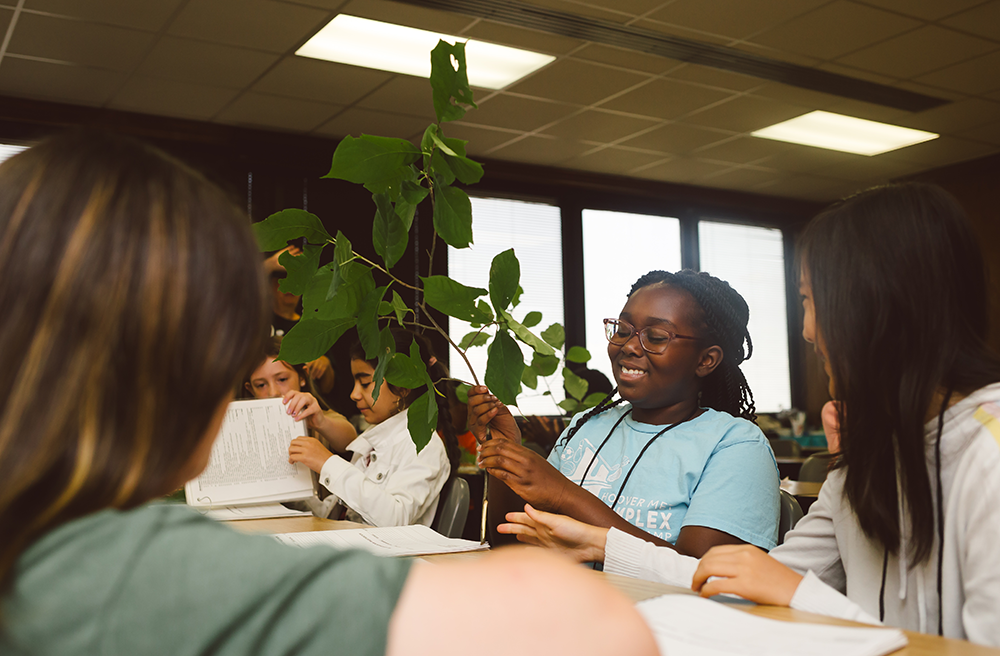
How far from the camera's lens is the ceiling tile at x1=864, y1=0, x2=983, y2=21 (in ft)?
12.7

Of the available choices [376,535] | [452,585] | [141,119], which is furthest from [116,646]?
[141,119]

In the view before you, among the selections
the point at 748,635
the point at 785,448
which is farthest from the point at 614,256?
the point at 748,635

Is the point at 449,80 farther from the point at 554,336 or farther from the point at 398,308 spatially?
the point at 554,336

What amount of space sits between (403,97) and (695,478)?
3.81 metres

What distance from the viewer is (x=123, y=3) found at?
368cm

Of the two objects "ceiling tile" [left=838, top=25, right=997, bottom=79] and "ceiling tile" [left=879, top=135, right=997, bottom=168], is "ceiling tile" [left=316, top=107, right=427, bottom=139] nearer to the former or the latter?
"ceiling tile" [left=838, top=25, right=997, bottom=79]

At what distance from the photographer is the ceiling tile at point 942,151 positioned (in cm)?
600

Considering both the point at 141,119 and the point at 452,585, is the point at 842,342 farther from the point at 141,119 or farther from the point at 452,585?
the point at 141,119

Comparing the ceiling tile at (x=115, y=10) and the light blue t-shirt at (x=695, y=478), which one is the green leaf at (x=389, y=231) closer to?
the light blue t-shirt at (x=695, y=478)

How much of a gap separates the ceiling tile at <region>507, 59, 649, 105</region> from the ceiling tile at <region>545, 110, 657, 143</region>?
29cm

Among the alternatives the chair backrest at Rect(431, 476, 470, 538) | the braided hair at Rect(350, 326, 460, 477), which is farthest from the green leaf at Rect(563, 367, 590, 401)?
the chair backrest at Rect(431, 476, 470, 538)

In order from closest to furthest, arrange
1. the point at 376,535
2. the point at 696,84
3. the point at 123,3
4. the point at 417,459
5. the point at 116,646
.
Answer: the point at 116,646 → the point at 376,535 → the point at 417,459 → the point at 123,3 → the point at 696,84

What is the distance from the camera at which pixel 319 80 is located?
464cm

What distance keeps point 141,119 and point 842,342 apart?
5.04 metres
